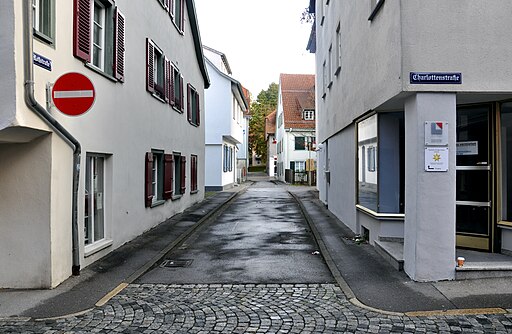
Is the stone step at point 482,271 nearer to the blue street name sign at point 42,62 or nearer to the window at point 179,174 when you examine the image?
the blue street name sign at point 42,62

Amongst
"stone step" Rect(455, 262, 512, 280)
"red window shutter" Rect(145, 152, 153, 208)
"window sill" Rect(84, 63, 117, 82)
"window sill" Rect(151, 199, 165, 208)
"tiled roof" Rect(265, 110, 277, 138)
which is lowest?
"stone step" Rect(455, 262, 512, 280)

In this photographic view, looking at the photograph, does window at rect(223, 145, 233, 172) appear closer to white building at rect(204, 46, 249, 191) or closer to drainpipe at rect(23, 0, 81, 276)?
white building at rect(204, 46, 249, 191)

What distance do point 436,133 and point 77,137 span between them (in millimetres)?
5367

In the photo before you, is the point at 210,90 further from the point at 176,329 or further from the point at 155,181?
the point at 176,329

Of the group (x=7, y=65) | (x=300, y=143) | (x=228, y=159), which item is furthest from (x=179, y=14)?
(x=300, y=143)

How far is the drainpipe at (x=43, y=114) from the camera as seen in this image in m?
5.96

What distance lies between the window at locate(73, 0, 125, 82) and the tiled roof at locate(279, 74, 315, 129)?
126ft

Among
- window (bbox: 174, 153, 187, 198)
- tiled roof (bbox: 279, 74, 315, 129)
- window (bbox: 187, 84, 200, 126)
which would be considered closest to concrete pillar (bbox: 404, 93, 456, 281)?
window (bbox: 174, 153, 187, 198)

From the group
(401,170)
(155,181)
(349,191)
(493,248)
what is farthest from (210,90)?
(493,248)

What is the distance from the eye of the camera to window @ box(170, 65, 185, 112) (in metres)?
15.4

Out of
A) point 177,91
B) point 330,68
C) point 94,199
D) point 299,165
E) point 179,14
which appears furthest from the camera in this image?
point 299,165

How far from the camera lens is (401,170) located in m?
9.48

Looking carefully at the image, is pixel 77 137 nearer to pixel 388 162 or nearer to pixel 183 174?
pixel 388 162

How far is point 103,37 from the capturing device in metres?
9.41
